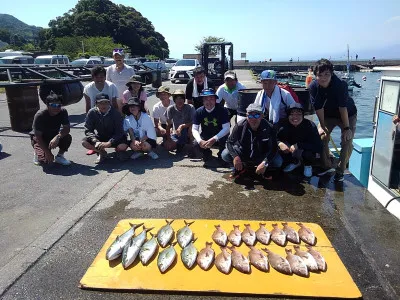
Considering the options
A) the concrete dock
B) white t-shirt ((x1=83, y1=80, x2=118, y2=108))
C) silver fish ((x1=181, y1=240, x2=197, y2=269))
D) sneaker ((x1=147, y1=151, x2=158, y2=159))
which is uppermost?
white t-shirt ((x1=83, y1=80, x2=118, y2=108))

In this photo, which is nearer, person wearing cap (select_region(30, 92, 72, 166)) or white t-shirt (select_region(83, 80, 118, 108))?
person wearing cap (select_region(30, 92, 72, 166))

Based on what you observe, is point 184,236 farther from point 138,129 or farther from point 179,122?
point 179,122

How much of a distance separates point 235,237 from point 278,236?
0.46 m

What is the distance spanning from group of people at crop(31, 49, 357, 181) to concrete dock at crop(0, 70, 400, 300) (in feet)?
1.08

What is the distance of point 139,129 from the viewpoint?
6191 millimetres

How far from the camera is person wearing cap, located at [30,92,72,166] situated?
582 cm

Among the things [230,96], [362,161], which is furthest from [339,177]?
[230,96]

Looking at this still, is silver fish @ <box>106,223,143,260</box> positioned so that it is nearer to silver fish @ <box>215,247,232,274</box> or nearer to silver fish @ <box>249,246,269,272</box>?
silver fish @ <box>215,247,232,274</box>

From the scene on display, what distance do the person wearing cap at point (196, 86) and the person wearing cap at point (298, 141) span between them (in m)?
2.28

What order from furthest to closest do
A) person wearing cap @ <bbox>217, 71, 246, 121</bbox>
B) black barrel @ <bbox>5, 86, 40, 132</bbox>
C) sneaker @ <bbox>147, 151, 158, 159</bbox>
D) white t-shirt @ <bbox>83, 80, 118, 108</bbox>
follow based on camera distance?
black barrel @ <bbox>5, 86, 40, 132</bbox>, person wearing cap @ <bbox>217, 71, 246, 121</bbox>, white t-shirt @ <bbox>83, 80, 118, 108</bbox>, sneaker @ <bbox>147, 151, 158, 159</bbox>

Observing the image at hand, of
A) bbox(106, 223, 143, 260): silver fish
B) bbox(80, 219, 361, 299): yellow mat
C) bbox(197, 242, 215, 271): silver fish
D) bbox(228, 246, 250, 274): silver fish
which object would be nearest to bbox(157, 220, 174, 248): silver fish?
bbox(80, 219, 361, 299): yellow mat

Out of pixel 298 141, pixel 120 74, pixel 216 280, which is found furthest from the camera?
pixel 120 74

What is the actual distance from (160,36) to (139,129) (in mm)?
98069

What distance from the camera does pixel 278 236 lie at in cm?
350
